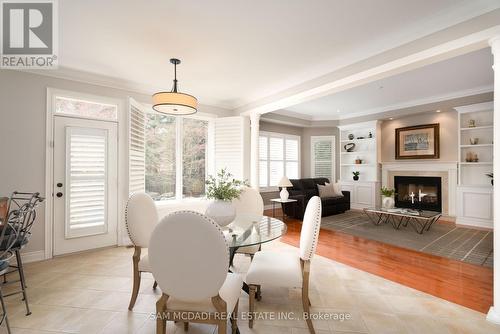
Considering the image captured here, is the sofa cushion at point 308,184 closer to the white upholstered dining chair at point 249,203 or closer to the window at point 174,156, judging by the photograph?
the window at point 174,156

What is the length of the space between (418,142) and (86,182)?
7148 mm

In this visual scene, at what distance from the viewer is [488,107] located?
4562 millimetres

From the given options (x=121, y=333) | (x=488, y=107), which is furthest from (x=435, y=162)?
(x=121, y=333)

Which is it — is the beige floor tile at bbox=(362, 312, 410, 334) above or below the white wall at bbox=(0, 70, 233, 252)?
below

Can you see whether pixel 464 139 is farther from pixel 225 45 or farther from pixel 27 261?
pixel 27 261

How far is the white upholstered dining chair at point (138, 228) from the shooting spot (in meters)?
2.05

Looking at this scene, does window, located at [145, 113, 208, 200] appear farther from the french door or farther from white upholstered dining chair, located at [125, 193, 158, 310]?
white upholstered dining chair, located at [125, 193, 158, 310]

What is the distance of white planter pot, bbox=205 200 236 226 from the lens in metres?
2.11

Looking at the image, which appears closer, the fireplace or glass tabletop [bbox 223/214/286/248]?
glass tabletop [bbox 223/214/286/248]

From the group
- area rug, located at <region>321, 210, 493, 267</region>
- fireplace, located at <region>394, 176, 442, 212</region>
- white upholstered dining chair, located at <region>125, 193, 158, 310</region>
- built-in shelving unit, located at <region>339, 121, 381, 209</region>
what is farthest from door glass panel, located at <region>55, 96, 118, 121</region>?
fireplace, located at <region>394, 176, 442, 212</region>

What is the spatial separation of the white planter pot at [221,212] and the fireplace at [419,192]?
4.95 metres

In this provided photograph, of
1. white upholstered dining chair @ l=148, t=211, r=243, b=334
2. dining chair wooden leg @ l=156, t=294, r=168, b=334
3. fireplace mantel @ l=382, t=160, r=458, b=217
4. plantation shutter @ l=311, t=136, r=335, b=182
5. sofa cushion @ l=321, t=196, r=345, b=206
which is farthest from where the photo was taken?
plantation shutter @ l=311, t=136, r=335, b=182

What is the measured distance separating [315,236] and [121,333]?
1654mm

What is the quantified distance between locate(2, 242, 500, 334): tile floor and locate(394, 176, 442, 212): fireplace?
12.5 ft
